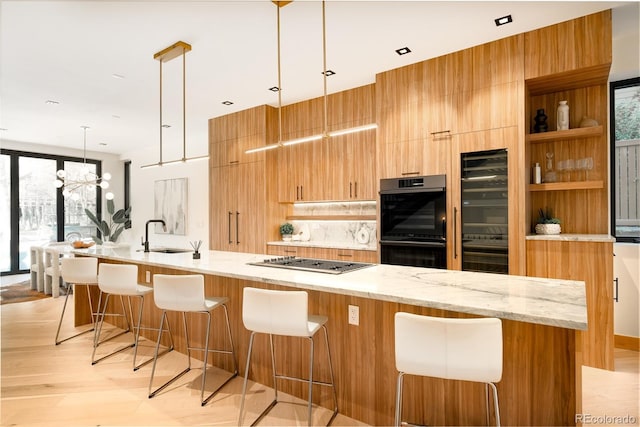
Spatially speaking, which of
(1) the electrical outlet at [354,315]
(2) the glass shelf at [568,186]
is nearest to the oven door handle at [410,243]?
(2) the glass shelf at [568,186]

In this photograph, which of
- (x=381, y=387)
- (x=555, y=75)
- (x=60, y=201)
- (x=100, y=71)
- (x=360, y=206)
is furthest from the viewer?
(x=60, y=201)

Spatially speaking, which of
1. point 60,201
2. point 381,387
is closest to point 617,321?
point 381,387

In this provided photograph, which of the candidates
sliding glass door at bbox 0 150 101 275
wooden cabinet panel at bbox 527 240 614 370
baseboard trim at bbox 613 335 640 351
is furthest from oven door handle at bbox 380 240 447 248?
sliding glass door at bbox 0 150 101 275

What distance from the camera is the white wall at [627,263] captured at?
320 centimetres

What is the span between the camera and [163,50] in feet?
10.4

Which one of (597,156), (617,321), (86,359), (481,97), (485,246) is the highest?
(481,97)

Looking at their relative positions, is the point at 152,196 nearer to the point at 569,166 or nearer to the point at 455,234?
the point at 455,234

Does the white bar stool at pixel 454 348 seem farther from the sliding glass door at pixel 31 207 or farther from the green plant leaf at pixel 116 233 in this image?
the green plant leaf at pixel 116 233

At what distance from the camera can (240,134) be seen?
509 centimetres

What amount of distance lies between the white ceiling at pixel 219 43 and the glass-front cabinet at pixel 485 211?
108 centimetres

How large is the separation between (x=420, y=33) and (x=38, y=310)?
5.82m

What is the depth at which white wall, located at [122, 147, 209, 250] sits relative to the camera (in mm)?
6863

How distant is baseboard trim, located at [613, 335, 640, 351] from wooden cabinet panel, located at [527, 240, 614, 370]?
1.85 ft

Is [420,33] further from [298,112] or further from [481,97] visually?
[298,112]
